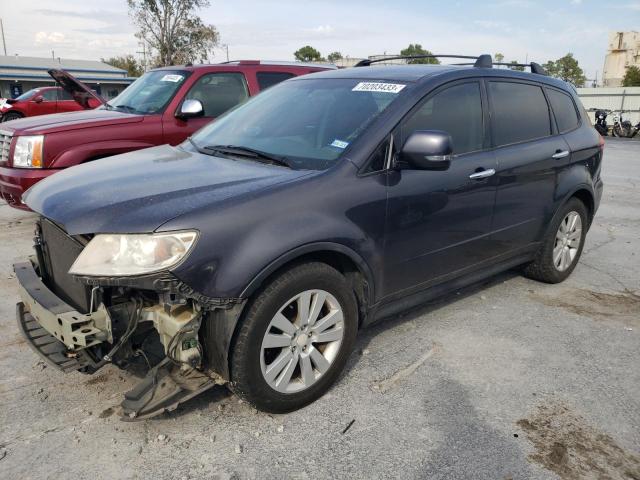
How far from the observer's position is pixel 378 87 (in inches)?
138

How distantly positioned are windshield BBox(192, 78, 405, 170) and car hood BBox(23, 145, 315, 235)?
240 mm

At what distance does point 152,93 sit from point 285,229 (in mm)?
4634

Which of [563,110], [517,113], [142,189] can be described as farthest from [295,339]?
[563,110]

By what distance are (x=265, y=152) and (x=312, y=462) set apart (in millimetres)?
1759

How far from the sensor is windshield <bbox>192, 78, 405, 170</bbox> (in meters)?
3.20

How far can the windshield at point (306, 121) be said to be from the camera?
3199 mm

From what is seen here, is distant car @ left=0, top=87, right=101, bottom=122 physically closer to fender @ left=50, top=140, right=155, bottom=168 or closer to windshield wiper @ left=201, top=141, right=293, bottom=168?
fender @ left=50, top=140, right=155, bottom=168

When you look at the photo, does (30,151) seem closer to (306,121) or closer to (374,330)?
(306,121)

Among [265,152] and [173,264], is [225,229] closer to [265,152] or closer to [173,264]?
[173,264]

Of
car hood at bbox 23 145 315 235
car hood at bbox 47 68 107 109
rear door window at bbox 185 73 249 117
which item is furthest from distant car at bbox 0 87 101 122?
car hood at bbox 23 145 315 235

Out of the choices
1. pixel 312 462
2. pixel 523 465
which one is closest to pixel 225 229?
pixel 312 462

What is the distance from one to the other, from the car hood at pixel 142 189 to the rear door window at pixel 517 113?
70.7 inches

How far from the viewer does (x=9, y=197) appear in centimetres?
570

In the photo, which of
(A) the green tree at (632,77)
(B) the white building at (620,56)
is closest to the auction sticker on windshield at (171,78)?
(A) the green tree at (632,77)
